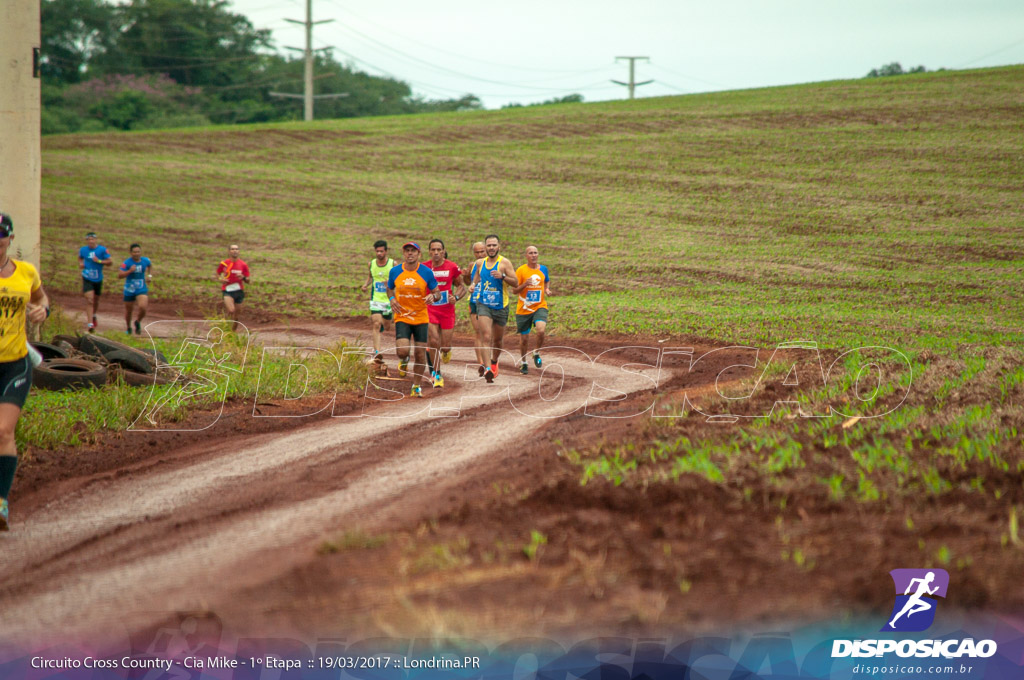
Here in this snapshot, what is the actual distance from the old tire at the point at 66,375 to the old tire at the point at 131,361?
566 mm

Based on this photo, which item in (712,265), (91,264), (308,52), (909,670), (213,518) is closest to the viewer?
(909,670)

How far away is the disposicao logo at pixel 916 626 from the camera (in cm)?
441

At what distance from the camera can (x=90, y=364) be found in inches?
464

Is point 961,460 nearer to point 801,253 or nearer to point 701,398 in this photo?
point 701,398

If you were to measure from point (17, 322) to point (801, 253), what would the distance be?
23.6 m

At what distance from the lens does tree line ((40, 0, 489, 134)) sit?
67812mm

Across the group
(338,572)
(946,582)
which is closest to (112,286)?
(338,572)

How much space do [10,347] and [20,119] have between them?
845 cm

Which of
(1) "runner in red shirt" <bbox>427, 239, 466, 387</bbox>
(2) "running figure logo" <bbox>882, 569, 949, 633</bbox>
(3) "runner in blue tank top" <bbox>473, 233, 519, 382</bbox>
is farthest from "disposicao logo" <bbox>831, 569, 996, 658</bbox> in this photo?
(3) "runner in blue tank top" <bbox>473, 233, 519, 382</bbox>

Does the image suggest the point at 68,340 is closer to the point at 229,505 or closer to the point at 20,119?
the point at 20,119

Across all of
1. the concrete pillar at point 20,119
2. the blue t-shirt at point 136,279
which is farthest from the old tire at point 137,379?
the blue t-shirt at point 136,279

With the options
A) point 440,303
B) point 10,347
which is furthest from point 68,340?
point 10,347

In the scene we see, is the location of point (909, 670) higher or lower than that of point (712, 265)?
lower

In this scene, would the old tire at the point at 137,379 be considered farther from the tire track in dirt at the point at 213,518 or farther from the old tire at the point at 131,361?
the tire track in dirt at the point at 213,518
